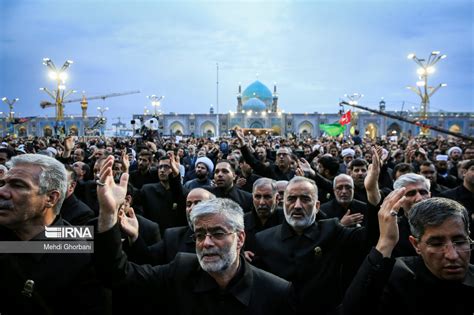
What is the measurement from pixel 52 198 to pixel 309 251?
7.28 feet

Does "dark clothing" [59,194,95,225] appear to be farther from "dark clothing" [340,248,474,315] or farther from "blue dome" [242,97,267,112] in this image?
"blue dome" [242,97,267,112]

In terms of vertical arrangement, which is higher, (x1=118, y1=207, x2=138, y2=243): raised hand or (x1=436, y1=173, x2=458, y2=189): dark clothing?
(x1=118, y1=207, x2=138, y2=243): raised hand

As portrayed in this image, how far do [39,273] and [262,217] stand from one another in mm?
2735

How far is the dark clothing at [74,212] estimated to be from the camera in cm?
419

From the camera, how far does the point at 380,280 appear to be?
238 centimetres

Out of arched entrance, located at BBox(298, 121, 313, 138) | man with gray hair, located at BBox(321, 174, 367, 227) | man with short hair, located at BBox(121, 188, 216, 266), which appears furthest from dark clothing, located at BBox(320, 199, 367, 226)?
arched entrance, located at BBox(298, 121, 313, 138)

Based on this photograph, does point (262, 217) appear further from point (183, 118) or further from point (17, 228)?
point (183, 118)

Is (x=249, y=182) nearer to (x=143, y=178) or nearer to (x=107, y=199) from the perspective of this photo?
(x=143, y=178)

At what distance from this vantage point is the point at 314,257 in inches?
143

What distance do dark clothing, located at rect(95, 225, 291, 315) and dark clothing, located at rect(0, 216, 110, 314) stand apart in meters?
0.29

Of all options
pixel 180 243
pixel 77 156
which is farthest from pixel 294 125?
pixel 180 243

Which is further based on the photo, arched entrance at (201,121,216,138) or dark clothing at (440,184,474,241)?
arched entrance at (201,121,216,138)

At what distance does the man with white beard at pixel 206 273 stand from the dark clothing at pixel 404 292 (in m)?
0.53

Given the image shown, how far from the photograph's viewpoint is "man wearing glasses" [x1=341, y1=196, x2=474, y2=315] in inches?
94.3
